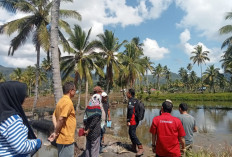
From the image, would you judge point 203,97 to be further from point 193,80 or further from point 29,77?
point 29,77

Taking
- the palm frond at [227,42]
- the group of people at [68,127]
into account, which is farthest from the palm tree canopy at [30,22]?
the palm frond at [227,42]

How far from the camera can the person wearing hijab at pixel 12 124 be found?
1.79 metres

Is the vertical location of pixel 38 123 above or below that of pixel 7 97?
below

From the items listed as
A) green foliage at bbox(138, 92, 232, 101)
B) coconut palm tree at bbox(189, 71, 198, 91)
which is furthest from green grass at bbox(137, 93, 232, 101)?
coconut palm tree at bbox(189, 71, 198, 91)

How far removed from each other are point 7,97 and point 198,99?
43.0 metres

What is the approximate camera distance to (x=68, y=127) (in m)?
3.22

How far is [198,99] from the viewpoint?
40.2m

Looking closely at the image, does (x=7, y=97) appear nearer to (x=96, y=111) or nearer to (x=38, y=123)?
(x=96, y=111)

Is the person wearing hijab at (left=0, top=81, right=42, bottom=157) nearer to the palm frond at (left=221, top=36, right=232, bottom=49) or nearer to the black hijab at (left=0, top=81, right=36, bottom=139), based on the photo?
the black hijab at (left=0, top=81, right=36, bottom=139)

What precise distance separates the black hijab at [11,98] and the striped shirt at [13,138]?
0.07 meters

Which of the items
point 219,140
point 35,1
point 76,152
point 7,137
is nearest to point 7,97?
point 7,137

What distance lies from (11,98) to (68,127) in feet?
4.83

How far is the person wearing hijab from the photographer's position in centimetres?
179

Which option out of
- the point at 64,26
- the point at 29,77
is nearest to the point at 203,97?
the point at 64,26
